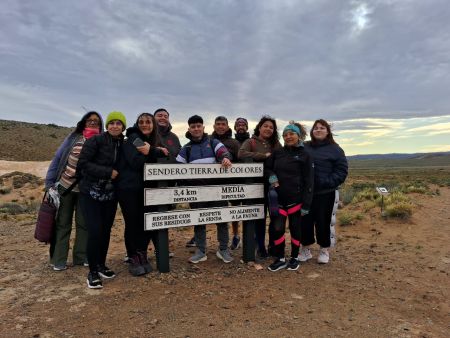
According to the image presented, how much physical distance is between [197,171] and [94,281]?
6.06ft

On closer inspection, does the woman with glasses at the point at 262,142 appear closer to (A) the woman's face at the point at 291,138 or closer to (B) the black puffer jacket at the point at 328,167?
(A) the woman's face at the point at 291,138

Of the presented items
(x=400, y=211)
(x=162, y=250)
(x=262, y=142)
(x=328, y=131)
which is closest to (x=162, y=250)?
(x=162, y=250)

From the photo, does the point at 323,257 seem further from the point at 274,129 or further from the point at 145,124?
the point at 145,124

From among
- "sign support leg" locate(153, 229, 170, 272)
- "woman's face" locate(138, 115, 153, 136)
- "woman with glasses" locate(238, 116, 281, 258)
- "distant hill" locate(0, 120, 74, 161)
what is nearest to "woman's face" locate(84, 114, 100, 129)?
"woman's face" locate(138, 115, 153, 136)

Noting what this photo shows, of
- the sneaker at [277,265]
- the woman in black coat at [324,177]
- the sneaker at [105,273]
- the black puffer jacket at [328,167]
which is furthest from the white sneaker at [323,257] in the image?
the sneaker at [105,273]

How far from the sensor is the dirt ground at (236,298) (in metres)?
3.38

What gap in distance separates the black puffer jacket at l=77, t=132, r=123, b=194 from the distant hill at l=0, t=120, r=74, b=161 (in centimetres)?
3959

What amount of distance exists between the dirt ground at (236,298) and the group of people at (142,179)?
30cm

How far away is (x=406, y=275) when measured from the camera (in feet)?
16.4

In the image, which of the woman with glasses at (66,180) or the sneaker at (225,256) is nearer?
the woman with glasses at (66,180)

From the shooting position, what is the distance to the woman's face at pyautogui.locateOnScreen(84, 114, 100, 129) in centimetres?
487

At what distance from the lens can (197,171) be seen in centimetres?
484

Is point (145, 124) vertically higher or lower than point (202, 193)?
higher

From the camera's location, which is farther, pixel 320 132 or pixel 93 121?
pixel 320 132
